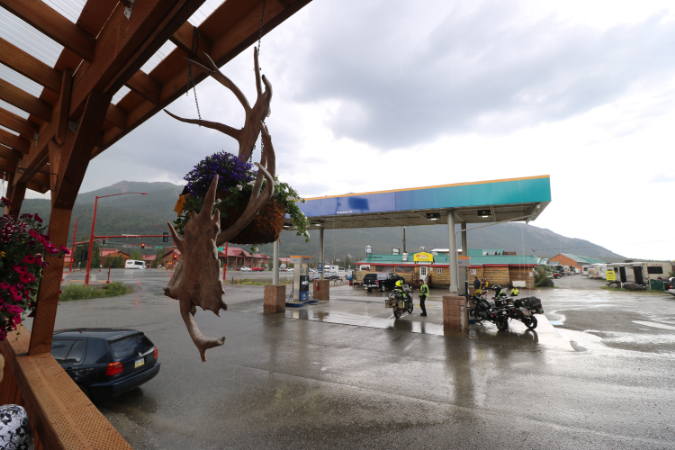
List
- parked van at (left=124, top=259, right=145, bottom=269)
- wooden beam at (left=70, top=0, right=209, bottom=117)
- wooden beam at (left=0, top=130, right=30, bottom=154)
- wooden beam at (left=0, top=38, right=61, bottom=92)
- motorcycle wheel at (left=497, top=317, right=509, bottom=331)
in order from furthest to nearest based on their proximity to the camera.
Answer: parked van at (left=124, top=259, right=145, bottom=269) < motorcycle wheel at (left=497, top=317, right=509, bottom=331) < wooden beam at (left=0, top=130, right=30, bottom=154) < wooden beam at (left=0, top=38, right=61, bottom=92) < wooden beam at (left=70, top=0, right=209, bottom=117)

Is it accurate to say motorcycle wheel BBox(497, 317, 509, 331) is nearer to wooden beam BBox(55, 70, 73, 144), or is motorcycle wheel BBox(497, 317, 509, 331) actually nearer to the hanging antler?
the hanging antler

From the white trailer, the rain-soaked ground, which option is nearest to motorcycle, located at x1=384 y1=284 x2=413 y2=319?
the rain-soaked ground

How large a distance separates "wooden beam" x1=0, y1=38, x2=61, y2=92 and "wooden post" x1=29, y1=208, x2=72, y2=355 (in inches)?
60.3

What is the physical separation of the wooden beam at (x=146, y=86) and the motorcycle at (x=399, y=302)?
12180 mm

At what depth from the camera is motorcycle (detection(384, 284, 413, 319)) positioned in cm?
1350

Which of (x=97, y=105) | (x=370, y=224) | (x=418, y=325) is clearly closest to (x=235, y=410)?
(x=97, y=105)

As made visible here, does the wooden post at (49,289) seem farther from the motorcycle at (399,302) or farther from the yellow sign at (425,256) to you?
the yellow sign at (425,256)

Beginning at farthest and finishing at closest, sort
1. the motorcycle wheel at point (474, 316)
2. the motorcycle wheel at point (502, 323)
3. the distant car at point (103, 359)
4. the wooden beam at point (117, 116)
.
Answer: the motorcycle wheel at point (474, 316) → the motorcycle wheel at point (502, 323) → the distant car at point (103, 359) → the wooden beam at point (117, 116)

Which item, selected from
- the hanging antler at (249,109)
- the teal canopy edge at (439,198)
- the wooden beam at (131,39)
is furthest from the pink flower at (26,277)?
the teal canopy edge at (439,198)

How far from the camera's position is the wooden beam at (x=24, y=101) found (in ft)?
13.1

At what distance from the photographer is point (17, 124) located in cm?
496

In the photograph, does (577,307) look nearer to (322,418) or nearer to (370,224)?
(370,224)

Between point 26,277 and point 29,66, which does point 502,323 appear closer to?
point 26,277

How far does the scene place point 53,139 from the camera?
4098mm
